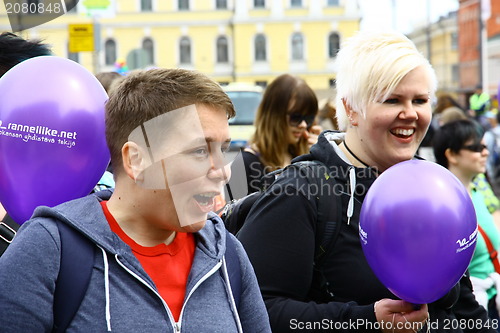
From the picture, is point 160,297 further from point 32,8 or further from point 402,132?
point 32,8

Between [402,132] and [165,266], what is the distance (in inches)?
44.4

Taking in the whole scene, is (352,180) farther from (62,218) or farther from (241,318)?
(62,218)

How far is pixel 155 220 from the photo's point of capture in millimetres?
1991

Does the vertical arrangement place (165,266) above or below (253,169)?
above

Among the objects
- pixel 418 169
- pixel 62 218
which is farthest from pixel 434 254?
pixel 62 218

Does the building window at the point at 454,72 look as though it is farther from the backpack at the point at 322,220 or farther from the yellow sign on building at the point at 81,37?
the backpack at the point at 322,220

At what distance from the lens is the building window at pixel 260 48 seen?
55906 mm

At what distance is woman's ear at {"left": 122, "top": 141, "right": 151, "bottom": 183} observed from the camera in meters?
1.96

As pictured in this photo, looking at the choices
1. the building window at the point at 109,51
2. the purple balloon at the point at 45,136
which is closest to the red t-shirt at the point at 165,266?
the purple balloon at the point at 45,136

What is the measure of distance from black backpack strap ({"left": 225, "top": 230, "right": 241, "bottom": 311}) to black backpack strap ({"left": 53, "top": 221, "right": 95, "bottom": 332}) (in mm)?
401

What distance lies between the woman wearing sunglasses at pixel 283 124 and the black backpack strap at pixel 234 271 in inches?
108

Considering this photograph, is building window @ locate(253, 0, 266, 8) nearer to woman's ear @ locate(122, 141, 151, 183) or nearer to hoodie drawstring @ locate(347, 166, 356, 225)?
hoodie drawstring @ locate(347, 166, 356, 225)

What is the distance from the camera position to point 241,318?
212 centimetres

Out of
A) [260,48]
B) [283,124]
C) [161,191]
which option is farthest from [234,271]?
[260,48]
